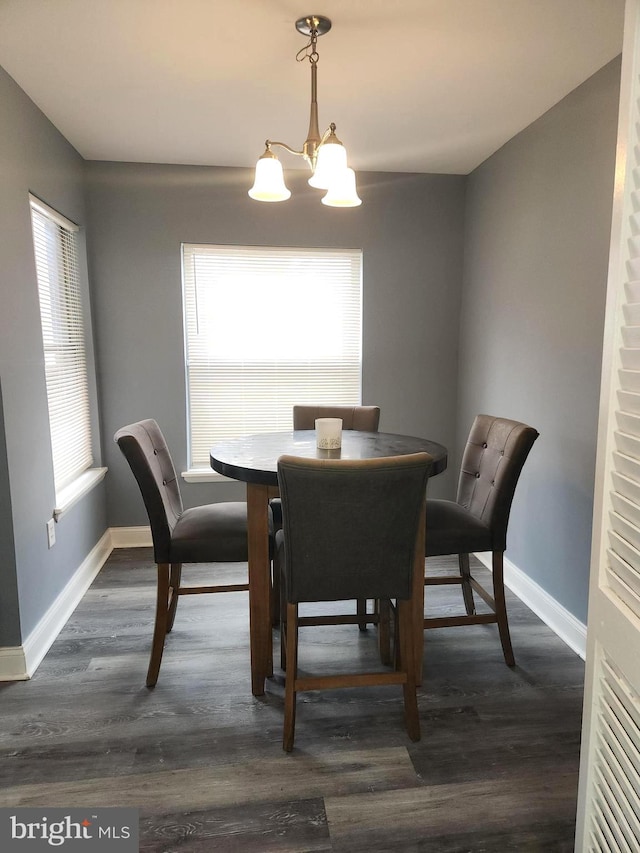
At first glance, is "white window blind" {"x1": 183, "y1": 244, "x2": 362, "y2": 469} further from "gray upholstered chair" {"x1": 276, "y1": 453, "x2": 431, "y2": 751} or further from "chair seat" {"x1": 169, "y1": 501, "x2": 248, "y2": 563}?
"gray upholstered chair" {"x1": 276, "y1": 453, "x2": 431, "y2": 751}

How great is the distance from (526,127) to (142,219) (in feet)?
7.19

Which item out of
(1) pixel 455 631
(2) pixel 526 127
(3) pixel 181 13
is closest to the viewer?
(3) pixel 181 13

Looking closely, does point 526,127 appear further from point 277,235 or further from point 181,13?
point 181,13

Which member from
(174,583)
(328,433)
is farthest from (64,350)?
(328,433)

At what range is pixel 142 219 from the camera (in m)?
3.23

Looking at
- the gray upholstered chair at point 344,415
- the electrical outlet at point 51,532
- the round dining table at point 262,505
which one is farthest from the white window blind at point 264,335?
the round dining table at point 262,505

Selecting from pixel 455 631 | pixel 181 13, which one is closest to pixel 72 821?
pixel 455 631

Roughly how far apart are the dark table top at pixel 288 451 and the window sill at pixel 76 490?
0.95m

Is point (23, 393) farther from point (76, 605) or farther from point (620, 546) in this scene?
point (620, 546)

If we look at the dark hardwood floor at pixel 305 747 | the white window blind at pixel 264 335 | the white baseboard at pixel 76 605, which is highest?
the white window blind at pixel 264 335

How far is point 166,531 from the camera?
2029 millimetres

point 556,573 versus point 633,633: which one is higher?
point 633,633

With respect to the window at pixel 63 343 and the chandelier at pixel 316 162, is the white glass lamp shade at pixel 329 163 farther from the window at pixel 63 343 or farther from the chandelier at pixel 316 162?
the window at pixel 63 343

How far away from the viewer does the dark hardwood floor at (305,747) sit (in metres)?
1.47
